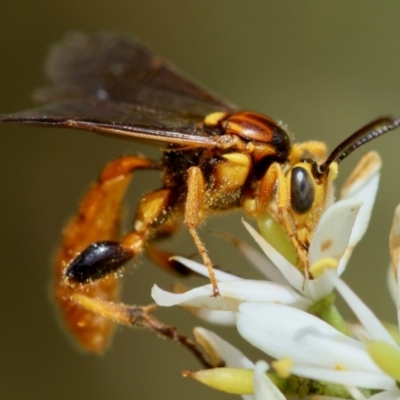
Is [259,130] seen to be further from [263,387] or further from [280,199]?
[263,387]

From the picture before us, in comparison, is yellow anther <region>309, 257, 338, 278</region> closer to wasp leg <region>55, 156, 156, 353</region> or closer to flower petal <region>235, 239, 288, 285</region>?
flower petal <region>235, 239, 288, 285</region>

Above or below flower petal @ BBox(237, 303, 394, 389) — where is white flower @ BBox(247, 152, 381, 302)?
above

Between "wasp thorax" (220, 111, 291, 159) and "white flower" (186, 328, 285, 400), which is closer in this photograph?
"white flower" (186, 328, 285, 400)

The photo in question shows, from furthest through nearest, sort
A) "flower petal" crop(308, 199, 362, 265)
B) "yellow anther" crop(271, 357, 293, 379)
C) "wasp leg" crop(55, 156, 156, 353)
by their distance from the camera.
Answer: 1. "wasp leg" crop(55, 156, 156, 353)
2. "flower petal" crop(308, 199, 362, 265)
3. "yellow anther" crop(271, 357, 293, 379)

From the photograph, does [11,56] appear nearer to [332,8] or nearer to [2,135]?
[2,135]

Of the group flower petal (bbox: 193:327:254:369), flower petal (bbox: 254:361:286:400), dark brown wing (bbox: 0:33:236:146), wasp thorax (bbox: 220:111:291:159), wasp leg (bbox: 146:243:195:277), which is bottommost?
flower petal (bbox: 254:361:286:400)

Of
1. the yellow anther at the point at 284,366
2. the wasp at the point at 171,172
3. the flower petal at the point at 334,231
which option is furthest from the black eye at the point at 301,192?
the yellow anther at the point at 284,366

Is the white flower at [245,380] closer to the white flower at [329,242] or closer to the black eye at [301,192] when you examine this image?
the white flower at [329,242]

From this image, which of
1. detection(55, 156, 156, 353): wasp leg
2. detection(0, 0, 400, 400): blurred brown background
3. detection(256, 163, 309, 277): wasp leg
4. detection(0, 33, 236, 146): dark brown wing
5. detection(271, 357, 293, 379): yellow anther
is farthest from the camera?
detection(0, 0, 400, 400): blurred brown background

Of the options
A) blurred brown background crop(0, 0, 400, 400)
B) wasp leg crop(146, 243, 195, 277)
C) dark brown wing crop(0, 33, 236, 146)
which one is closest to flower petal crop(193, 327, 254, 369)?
wasp leg crop(146, 243, 195, 277)
